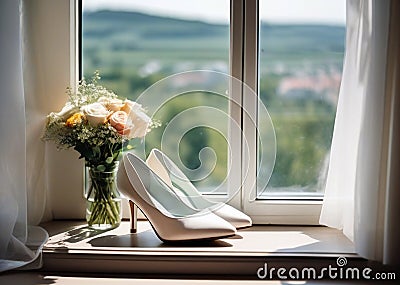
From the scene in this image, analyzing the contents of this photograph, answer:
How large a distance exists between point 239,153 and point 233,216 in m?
0.22

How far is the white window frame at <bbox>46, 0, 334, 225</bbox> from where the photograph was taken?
2.06 metres

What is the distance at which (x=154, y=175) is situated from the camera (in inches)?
75.0

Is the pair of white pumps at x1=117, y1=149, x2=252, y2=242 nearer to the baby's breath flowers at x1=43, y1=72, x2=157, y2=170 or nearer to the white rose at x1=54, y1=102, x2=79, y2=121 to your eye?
the baby's breath flowers at x1=43, y1=72, x2=157, y2=170

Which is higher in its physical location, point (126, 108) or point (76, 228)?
point (126, 108)

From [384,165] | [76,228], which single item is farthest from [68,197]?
[384,165]

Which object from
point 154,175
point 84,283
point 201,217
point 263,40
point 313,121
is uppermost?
point 263,40

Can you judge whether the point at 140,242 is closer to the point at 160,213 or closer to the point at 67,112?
the point at 160,213

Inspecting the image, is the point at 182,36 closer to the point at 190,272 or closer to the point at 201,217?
the point at 201,217

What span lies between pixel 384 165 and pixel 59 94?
3.48 feet

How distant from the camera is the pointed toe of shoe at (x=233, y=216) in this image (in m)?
1.99

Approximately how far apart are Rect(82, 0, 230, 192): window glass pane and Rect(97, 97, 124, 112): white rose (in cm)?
14

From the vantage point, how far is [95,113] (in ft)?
6.33

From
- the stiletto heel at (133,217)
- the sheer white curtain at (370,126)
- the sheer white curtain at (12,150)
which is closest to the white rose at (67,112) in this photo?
the sheer white curtain at (12,150)

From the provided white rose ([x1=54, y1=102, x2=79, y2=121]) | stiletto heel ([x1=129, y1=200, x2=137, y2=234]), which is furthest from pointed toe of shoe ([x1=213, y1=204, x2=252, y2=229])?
white rose ([x1=54, y1=102, x2=79, y2=121])
